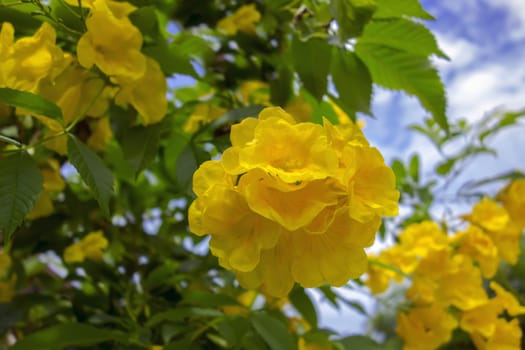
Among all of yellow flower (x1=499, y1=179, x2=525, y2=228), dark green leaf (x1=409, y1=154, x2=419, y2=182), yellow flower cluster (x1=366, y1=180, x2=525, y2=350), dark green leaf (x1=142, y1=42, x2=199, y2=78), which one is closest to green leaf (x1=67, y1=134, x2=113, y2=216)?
dark green leaf (x1=142, y1=42, x2=199, y2=78)

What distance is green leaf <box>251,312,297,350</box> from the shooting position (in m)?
0.46

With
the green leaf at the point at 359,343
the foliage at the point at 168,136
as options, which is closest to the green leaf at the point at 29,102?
the foliage at the point at 168,136

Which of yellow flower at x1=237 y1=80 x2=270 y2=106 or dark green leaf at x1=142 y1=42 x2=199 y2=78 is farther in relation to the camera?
yellow flower at x1=237 y1=80 x2=270 y2=106

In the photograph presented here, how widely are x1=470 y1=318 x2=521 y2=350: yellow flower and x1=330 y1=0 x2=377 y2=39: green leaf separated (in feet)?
1.36

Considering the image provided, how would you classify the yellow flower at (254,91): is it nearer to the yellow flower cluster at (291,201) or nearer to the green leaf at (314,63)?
the green leaf at (314,63)

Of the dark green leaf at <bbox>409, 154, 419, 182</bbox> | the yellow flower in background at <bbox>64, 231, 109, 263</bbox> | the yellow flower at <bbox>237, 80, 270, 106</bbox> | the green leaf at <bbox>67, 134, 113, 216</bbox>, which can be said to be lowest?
the dark green leaf at <bbox>409, 154, 419, 182</bbox>

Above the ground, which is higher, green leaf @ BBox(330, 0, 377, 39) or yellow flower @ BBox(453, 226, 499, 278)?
green leaf @ BBox(330, 0, 377, 39)

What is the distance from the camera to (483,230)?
28.4 inches

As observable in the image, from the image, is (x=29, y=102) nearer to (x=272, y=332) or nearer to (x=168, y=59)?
(x=168, y=59)

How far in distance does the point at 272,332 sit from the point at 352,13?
277mm

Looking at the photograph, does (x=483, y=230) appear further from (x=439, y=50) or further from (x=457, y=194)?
(x=439, y=50)

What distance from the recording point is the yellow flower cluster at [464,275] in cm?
63

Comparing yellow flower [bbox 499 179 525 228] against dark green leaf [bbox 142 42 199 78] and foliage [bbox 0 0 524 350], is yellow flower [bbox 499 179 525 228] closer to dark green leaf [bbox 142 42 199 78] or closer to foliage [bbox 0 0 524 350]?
foliage [bbox 0 0 524 350]

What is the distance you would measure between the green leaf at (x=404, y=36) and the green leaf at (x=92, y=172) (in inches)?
10.6
